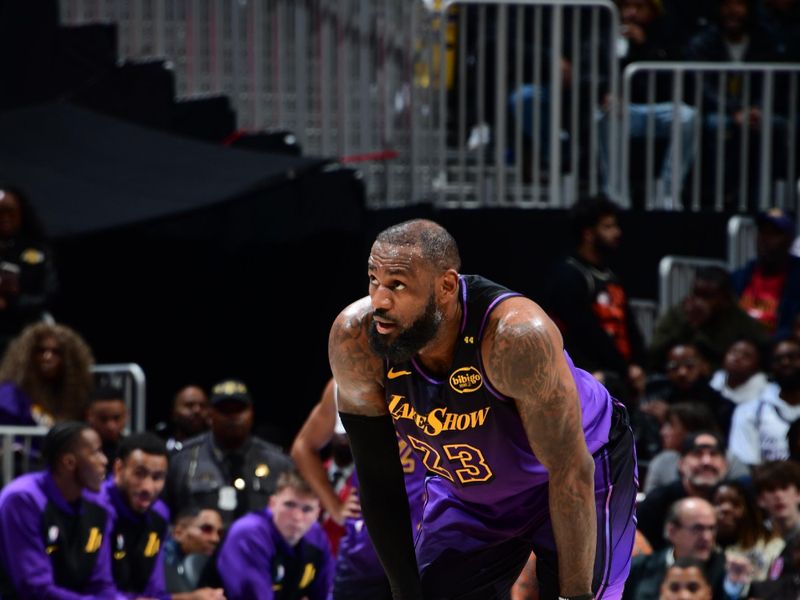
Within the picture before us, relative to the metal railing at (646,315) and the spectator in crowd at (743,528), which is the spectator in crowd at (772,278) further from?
the spectator in crowd at (743,528)

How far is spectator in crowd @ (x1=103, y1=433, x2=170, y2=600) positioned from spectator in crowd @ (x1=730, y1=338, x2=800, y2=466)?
3.29m

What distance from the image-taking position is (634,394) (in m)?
10.8

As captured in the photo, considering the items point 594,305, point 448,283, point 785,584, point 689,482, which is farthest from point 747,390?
point 448,283

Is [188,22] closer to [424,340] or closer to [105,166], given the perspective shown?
[105,166]

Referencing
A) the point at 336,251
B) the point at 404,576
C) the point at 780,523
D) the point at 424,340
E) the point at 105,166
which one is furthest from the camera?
the point at 336,251

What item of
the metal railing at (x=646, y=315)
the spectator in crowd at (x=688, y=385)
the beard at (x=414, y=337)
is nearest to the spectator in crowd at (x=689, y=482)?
the spectator in crowd at (x=688, y=385)

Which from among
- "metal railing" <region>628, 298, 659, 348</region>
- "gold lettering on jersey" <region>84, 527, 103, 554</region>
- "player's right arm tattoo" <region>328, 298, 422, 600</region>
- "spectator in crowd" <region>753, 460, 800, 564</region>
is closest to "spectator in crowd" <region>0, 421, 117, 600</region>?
"gold lettering on jersey" <region>84, 527, 103, 554</region>

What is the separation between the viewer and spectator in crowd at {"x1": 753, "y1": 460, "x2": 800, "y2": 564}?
8.84 meters

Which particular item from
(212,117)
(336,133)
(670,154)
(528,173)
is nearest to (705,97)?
(670,154)

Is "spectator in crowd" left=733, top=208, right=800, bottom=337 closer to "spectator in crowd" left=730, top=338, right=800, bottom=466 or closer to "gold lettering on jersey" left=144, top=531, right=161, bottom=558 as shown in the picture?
"spectator in crowd" left=730, top=338, right=800, bottom=466

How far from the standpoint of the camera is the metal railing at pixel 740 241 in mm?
12047

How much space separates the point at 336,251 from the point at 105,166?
1821 mm

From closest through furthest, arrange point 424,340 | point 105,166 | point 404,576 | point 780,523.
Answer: point 424,340 → point 404,576 → point 780,523 → point 105,166

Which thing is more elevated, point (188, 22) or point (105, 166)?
point (188, 22)
